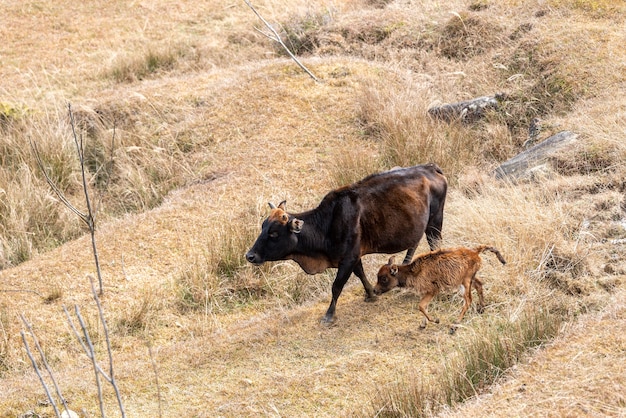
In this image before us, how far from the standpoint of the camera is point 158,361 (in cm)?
855

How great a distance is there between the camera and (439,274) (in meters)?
8.02

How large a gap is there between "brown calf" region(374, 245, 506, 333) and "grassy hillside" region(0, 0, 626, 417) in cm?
30

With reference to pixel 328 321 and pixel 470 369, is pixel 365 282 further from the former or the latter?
pixel 470 369

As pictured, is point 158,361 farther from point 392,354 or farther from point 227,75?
point 227,75

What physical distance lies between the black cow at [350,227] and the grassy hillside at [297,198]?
1.98ft

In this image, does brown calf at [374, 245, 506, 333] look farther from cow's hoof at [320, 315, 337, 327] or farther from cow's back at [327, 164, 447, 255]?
cow's hoof at [320, 315, 337, 327]

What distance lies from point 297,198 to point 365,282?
146 inches

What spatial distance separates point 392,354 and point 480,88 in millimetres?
8711

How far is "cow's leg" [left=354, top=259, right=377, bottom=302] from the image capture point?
28.9 ft

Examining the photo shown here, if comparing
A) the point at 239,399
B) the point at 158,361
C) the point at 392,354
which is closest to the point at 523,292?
the point at 392,354

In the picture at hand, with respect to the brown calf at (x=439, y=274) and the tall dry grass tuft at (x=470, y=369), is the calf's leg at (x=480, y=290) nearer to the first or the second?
the brown calf at (x=439, y=274)

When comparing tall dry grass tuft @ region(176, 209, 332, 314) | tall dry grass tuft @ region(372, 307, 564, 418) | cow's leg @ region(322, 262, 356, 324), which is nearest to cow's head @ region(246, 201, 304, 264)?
cow's leg @ region(322, 262, 356, 324)

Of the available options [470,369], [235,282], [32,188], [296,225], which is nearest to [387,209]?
[296,225]

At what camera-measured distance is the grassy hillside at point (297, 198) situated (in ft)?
24.0
